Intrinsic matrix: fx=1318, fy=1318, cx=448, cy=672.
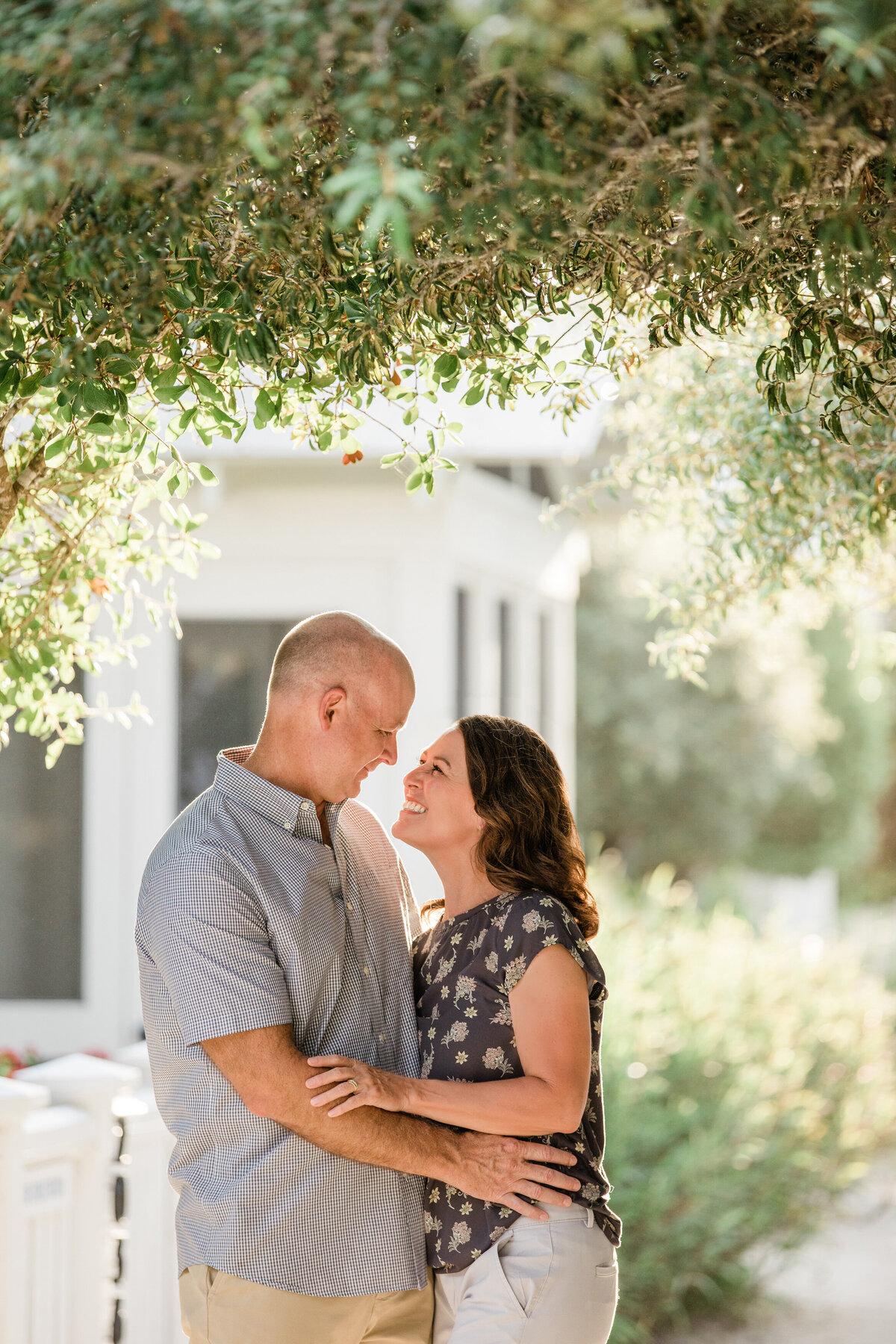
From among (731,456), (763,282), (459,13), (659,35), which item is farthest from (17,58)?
(731,456)

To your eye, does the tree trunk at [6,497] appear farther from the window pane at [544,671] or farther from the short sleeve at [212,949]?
the window pane at [544,671]

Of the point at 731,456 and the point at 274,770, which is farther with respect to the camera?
the point at 731,456

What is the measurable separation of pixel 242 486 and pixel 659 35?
4981 mm

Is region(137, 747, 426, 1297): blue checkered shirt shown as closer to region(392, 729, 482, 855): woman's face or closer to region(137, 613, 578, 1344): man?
region(137, 613, 578, 1344): man

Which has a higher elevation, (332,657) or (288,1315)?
(332,657)

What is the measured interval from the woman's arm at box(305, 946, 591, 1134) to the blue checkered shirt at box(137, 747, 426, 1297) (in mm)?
165

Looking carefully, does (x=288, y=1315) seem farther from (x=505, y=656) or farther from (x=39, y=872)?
(x=505, y=656)

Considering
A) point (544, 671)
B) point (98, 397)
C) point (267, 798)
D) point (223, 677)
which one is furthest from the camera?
point (544, 671)

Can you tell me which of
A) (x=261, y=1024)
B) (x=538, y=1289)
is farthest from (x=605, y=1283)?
(x=261, y=1024)

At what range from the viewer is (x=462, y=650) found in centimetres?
679

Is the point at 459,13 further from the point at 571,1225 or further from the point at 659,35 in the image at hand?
the point at 571,1225

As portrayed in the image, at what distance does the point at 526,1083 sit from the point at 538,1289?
376mm

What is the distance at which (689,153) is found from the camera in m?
1.70

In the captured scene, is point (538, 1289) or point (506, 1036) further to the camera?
point (506, 1036)
